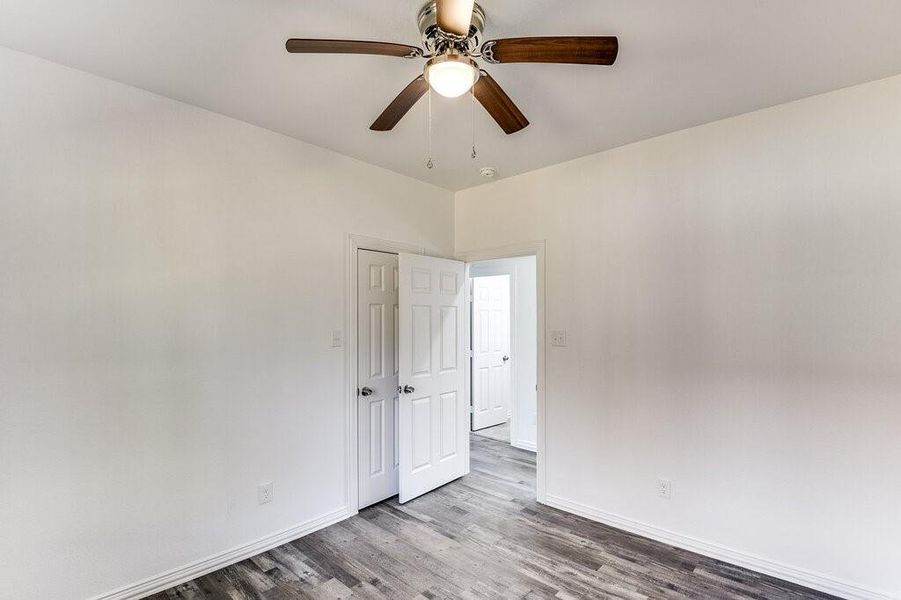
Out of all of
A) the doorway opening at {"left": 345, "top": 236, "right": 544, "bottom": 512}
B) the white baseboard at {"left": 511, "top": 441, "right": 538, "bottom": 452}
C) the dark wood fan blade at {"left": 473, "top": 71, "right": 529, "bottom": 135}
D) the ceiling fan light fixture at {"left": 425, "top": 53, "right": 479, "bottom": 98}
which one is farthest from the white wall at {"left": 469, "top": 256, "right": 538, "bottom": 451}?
the ceiling fan light fixture at {"left": 425, "top": 53, "right": 479, "bottom": 98}

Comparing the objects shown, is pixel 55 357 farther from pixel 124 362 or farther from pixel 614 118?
pixel 614 118

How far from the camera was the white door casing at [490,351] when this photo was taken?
5504mm

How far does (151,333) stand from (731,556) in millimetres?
3591

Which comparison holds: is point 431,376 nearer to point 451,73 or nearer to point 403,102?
point 403,102

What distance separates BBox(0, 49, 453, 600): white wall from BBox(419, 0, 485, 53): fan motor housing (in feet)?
5.25

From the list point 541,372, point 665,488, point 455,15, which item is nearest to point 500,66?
point 455,15

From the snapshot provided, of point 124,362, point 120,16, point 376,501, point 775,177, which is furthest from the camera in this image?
point 376,501

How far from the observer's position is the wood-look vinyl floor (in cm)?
229

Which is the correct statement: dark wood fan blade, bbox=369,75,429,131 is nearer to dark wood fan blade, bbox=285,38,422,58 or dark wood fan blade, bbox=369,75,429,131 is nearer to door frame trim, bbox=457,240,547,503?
dark wood fan blade, bbox=285,38,422,58

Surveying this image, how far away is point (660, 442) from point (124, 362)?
3.23 meters

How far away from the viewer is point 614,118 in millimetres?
2609

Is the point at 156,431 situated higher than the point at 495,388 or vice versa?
the point at 156,431

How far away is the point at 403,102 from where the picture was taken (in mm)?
1820

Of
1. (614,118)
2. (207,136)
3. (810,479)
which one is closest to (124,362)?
(207,136)
